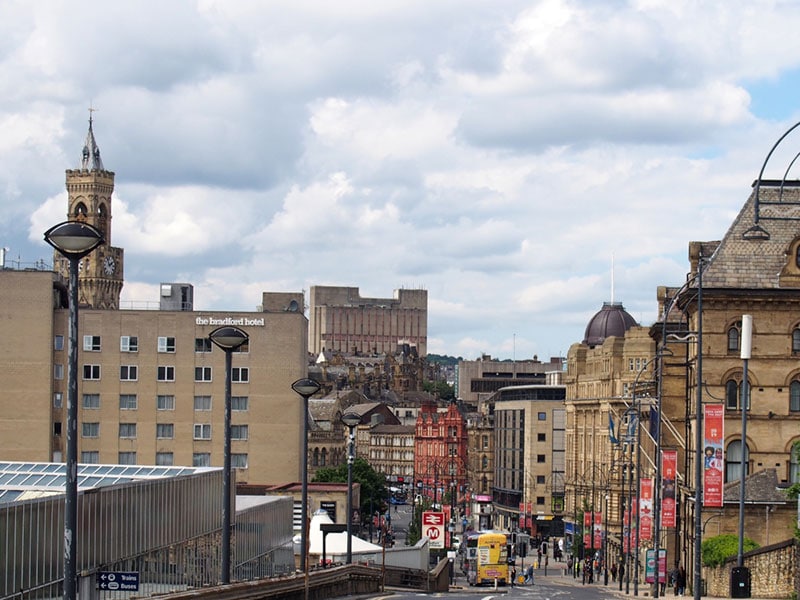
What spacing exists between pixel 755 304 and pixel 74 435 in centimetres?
5453

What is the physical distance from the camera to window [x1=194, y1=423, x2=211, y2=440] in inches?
4063

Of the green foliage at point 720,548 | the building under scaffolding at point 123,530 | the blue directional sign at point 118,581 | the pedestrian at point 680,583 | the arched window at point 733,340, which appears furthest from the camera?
the arched window at point 733,340

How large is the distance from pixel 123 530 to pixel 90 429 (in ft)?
220

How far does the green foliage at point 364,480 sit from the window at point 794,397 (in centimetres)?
8618

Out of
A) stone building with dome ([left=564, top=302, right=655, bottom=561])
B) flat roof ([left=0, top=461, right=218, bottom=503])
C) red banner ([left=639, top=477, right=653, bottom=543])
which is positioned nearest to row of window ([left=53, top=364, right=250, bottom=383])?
stone building with dome ([left=564, top=302, right=655, bottom=561])

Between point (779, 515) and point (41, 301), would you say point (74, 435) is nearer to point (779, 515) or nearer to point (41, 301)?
point (779, 515)

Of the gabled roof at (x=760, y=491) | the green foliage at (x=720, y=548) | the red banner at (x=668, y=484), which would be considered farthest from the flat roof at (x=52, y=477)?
the gabled roof at (x=760, y=491)

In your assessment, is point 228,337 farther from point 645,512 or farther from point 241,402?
point 241,402

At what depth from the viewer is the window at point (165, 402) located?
103m

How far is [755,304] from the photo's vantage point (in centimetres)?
7331

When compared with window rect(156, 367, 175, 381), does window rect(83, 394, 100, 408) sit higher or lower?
lower

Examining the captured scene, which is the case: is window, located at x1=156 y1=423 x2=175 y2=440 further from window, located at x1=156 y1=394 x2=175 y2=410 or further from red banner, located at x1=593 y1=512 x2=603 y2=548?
red banner, located at x1=593 y1=512 x2=603 y2=548

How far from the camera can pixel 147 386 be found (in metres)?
104

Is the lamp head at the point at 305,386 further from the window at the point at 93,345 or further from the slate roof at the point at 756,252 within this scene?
the window at the point at 93,345
